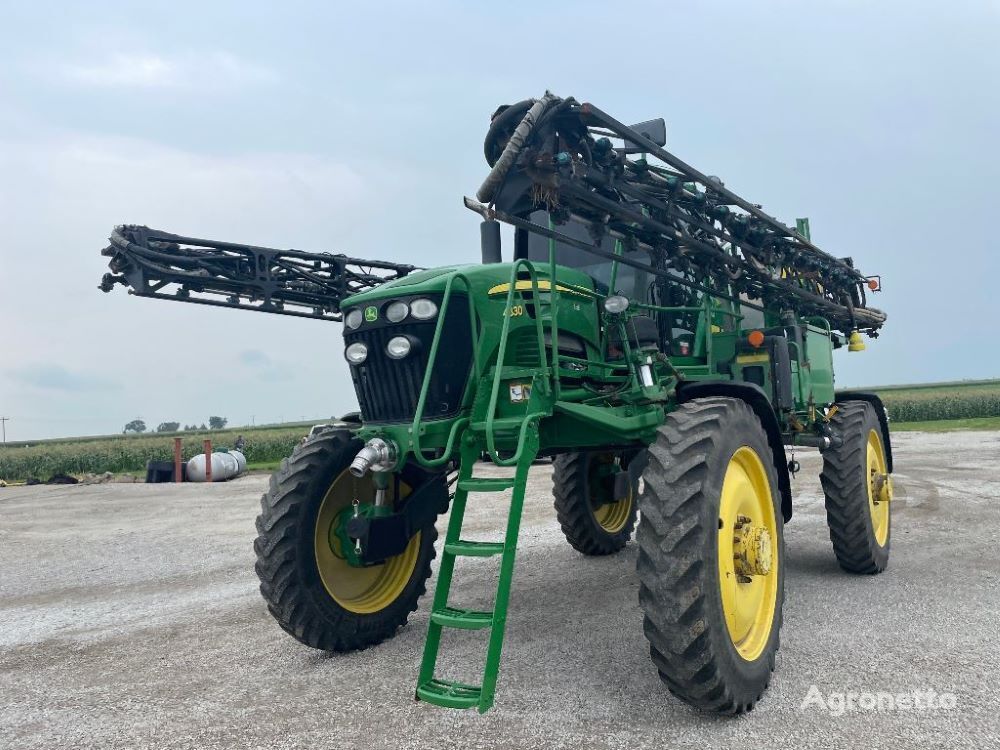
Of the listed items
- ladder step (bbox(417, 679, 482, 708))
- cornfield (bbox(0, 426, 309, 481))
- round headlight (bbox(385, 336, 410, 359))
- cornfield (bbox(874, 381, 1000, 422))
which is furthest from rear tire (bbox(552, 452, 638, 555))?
cornfield (bbox(874, 381, 1000, 422))

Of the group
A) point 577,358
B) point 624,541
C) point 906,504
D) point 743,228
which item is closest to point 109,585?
point 624,541

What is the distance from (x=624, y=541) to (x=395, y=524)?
3.68 m

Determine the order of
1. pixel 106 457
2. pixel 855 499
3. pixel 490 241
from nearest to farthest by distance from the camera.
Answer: pixel 490 241, pixel 855 499, pixel 106 457

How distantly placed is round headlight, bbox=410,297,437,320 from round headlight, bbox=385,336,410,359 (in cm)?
16

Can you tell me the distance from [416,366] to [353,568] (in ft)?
4.89

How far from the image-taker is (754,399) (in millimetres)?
4430

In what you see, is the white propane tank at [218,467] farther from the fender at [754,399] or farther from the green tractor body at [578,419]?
the fender at [754,399]

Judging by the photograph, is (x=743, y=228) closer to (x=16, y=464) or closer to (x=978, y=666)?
(x=978, y=666)

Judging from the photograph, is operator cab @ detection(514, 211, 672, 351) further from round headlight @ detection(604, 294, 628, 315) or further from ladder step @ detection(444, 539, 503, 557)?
ladder step @ detection(444, 539, 503, 557)

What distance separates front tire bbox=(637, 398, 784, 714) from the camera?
3209 millimetres

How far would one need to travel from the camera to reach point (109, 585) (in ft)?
24.9

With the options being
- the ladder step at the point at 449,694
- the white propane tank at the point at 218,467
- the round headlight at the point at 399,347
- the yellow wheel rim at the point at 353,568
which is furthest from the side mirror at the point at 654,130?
the white propane tank at the point at 218,467

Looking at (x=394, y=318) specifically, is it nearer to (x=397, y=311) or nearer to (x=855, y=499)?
(x=397, y=311)

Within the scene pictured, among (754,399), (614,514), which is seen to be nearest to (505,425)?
(754,399)
